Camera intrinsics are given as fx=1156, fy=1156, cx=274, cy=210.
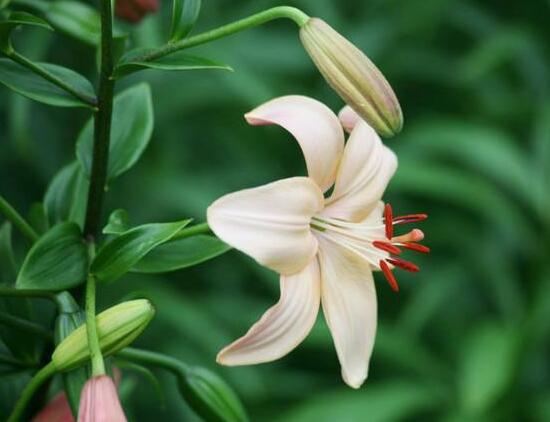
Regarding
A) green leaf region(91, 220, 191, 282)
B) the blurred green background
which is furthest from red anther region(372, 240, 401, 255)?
the blurred green background

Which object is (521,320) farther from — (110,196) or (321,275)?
(321,275)

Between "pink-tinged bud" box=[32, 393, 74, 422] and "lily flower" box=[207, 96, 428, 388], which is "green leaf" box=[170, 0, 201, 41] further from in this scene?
"pink-tinged bud" box=[32, 393, 74, 422]

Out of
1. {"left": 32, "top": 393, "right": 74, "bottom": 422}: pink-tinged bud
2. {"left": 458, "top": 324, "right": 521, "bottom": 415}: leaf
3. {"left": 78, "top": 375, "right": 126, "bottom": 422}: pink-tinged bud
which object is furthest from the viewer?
{"left": 458, "top": 324, "right": 521, "bottom": 415}: leaf

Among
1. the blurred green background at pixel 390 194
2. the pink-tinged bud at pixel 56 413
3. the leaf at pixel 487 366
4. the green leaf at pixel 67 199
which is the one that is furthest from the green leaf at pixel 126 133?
the leaf at pixel 487 366

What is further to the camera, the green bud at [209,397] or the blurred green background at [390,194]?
the blurred green background at [390,194]

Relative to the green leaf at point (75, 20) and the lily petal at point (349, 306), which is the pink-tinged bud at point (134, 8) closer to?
the green leaf at point (75, 20)
